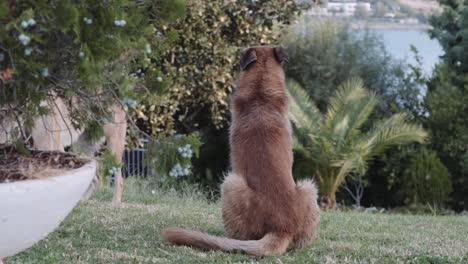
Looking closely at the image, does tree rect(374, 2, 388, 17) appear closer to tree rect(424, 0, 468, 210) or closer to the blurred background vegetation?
the blurred background vegetation

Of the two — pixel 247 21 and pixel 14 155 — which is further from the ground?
pixel 247 21

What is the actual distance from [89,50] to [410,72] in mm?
14052

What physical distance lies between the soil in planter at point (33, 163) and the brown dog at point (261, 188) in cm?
168

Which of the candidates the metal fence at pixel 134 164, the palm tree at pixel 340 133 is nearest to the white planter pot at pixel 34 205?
the metal fence at pixel 134 164

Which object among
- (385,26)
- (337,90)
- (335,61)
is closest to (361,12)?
(385,26)

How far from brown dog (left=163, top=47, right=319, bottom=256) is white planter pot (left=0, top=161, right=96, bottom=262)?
6.45 ft

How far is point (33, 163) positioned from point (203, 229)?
9.87 ft

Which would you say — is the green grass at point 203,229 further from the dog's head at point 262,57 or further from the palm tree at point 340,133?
the palm tree at point 340,133

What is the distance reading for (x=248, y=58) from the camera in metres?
6.29

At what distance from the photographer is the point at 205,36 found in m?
13.7

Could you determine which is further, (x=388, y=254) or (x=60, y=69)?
(x=388, y=254)

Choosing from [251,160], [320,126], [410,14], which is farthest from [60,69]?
[410,14]

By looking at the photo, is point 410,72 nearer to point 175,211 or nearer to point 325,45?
point 325,45

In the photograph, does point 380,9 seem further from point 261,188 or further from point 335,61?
point 261,188
